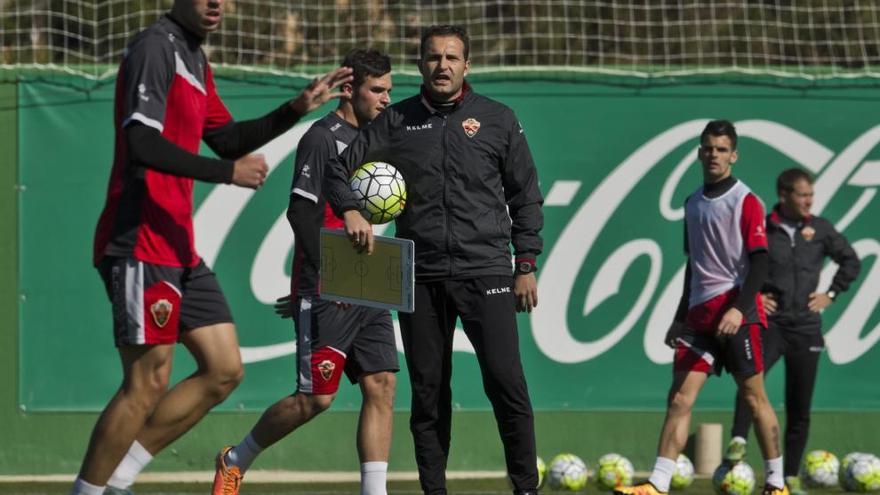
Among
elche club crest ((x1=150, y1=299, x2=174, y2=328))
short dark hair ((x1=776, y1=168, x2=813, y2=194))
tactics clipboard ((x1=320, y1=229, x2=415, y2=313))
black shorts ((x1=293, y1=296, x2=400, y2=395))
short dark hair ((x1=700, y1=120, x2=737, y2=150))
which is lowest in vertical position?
black shorts ((x1=293, y1=296, x2=400, y2=395))

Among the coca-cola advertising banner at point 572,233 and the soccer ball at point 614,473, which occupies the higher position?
the coca-cola advertising banner at point 572,233

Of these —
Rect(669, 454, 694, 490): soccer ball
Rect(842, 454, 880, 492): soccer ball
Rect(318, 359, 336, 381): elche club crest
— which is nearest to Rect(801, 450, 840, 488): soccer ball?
Rect(842, 454, 880, 492): soccer ball

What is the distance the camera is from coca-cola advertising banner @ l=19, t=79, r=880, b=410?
36.7 feet

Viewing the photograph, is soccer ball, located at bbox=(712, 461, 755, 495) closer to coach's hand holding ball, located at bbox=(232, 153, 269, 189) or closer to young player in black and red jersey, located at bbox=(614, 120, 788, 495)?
young player in black and red jersey, located at bbox=(614, 120, 788, 495)

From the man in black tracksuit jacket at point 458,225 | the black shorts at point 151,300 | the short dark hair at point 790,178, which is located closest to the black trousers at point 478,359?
the man in black tracksuit jacket at point 458,225

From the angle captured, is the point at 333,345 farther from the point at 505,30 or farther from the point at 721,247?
the point at 505,30

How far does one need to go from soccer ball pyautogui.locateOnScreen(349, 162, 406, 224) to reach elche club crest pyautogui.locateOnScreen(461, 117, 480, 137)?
0.35 meters

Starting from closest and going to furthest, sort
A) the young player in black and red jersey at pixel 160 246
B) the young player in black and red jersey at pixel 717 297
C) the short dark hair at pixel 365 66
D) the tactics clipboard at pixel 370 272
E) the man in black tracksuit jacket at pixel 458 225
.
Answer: the young player in black and red jersey at pixel 160 246
the tactics clipboard at pixel 370 272
the man in black tracksuit jacket at pixel 458 225
the short dark hair at pixel 365 66
the young player in black and red jersey at pixel 717 297

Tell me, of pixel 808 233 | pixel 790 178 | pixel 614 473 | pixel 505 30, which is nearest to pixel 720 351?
pixel 614 473

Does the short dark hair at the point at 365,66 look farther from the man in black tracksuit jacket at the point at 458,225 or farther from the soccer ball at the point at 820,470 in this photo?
the soccer ball at the point at 820,470

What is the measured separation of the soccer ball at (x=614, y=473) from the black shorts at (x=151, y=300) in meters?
4.08

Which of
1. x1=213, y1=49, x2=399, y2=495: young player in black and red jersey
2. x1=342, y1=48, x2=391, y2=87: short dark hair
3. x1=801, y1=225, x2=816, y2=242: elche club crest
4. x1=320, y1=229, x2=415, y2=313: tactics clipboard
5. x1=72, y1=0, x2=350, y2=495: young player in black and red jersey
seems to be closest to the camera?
x1=72, y1=0, x2=350, y2=495: young player in black and red jersey

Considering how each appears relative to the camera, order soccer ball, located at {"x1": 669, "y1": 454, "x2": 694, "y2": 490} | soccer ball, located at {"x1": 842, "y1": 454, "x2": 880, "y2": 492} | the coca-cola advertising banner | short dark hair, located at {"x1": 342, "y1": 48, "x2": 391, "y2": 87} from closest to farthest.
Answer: short dark hair, located at {"x1": 342, "y1": 48, "x2": 391, "y2": 87}
soccer ball, located at {"x1": 842, "y1": 454, "x2": 880, "y2": 492}
soccer ball, located at {"x1": 669, "y1": 454, "x2": 694, "y2": 490}
the coca-cola advertising banner

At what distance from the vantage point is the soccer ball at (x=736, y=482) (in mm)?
9406
